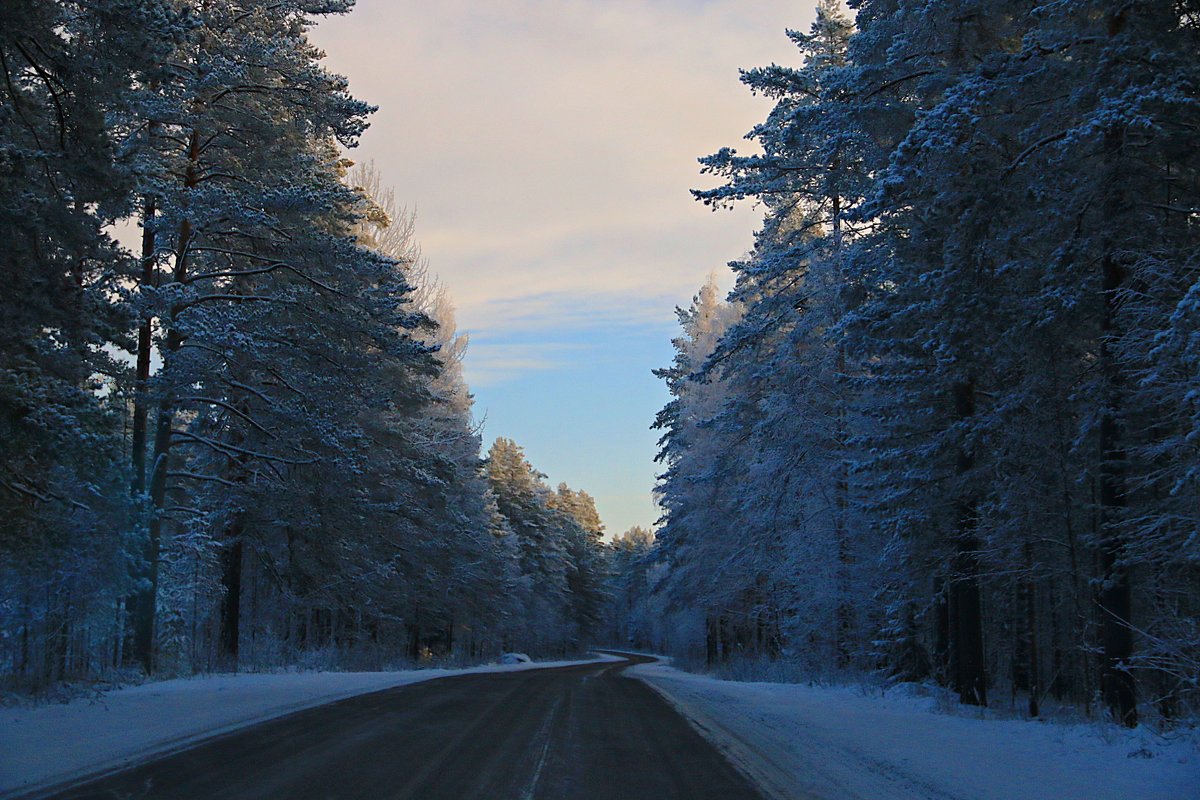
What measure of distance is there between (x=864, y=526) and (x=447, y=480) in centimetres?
1828

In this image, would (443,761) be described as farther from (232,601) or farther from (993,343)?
(232,601)

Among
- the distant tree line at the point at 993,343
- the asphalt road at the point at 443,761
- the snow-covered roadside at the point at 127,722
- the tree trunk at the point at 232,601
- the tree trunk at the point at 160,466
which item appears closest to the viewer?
the asphalt road at the point at 443,761

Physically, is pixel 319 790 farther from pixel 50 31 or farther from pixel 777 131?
pixel 777 131

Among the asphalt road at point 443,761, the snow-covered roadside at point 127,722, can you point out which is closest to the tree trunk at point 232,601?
the snow-covered roadside at point 127,722

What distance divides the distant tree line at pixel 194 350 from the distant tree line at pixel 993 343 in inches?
404

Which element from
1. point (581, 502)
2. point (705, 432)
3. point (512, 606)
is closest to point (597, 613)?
point (581, 502)

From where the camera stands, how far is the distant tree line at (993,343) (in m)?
12.1

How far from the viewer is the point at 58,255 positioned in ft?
45.6

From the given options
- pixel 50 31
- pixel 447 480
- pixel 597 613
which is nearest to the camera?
pixel 50 31

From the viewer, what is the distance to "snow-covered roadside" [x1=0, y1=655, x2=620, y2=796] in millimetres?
8906

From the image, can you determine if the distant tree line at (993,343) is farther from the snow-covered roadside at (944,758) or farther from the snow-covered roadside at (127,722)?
the snow-covered roadside at (127,722)

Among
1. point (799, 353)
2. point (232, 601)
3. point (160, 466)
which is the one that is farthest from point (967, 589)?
point (232, 601)

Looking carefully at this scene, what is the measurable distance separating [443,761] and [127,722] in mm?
5233

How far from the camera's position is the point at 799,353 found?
28.2m
